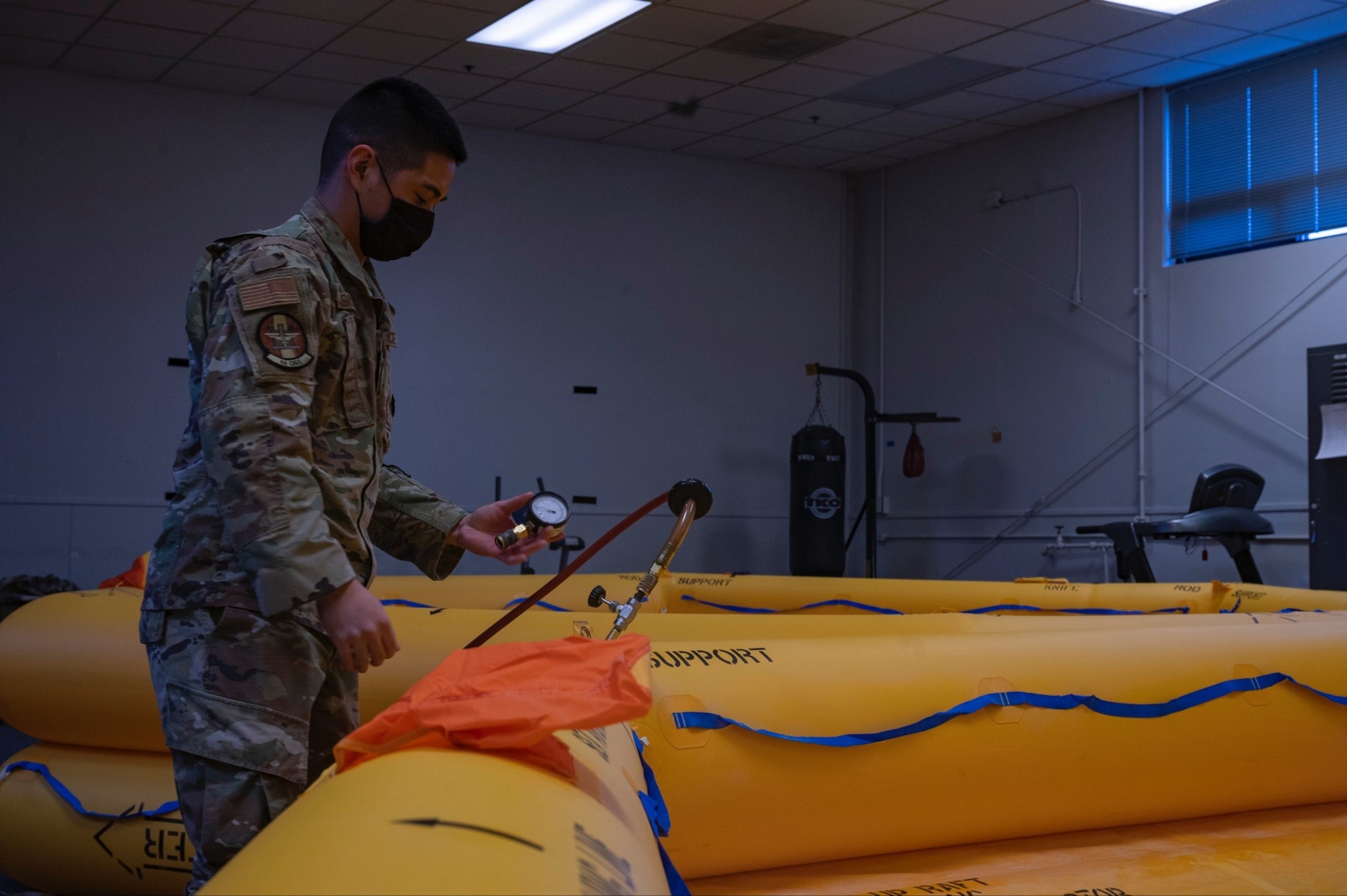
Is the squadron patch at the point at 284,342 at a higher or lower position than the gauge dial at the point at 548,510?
higher

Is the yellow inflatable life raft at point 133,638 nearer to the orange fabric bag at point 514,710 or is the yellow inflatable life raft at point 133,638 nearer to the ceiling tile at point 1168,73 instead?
the orange fabric bag at point 514,710

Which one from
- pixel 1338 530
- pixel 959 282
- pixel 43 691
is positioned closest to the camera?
pixel 43 691

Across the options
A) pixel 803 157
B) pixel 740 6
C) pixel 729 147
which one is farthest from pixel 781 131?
pixel 740 6

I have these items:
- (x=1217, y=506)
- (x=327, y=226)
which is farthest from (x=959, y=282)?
(x=327, y=226)

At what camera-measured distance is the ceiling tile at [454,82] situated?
6.98 m

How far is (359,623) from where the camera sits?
131 centimetres

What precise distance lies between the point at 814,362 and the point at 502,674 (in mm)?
7911

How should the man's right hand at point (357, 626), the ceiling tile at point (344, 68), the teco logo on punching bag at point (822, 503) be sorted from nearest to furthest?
the man's right hand at point (357, 626) < the ceiling tile at point (344, 68) < the teco logo on punching bag at point (822, 503)

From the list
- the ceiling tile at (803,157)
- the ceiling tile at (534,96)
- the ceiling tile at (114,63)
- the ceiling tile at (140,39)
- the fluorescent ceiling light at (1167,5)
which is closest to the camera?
the fluorescent ceiling light at (1167,5)

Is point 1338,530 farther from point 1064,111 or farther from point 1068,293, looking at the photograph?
point 1064,111

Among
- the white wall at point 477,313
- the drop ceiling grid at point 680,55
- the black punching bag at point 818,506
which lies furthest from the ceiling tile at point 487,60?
the black punching bag at point 818,506

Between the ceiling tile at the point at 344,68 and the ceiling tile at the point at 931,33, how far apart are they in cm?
279

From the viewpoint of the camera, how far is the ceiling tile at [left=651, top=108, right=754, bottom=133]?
25.4 ft

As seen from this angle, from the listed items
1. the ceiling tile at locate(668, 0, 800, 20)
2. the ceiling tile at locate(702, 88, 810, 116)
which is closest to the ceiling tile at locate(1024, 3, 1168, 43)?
the ceiling tile at locate(668, 0, 800, 20)
